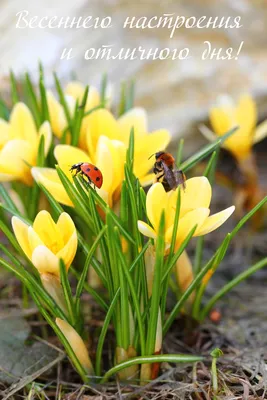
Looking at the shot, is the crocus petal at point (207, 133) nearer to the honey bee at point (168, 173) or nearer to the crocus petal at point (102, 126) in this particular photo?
the crocus petal at point (102, 126)

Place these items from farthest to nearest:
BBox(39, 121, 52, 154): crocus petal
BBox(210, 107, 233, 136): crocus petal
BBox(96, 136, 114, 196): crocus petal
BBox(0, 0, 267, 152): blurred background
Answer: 1. BBox(0, 0, 267, 152): blurred background
2. BBox(210, 107, 233, 136): crocus petal
3. BBox(39, 121, 52, 154): crocus petal
4. BBox(96, 136, 114, 196): crocus petal

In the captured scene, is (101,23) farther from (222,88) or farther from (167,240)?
(167,240)

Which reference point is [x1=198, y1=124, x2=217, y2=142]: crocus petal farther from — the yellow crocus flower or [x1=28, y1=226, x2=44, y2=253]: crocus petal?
[x1=28, y1=226, x2=44, y2=253]: crocus petal

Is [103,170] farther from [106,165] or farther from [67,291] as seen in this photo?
[67,291]

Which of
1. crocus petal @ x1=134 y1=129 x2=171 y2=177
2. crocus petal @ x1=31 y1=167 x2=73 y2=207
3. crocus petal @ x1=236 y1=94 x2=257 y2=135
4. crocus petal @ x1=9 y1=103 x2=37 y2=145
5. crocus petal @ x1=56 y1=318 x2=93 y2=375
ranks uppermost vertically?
crocus petal @ x1=236 y1=94 x2=257 y2=135

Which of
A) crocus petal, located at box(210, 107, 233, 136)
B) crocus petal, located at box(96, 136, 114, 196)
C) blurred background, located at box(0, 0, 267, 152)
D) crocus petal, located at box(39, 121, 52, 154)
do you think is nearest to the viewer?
crocus petal, located at box(96, 136, 114, 196)

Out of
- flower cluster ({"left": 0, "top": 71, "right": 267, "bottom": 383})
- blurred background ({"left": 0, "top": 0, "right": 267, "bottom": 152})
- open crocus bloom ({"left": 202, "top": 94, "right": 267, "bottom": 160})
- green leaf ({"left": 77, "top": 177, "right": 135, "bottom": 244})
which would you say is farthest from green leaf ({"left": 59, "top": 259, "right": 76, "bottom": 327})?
blurred background ({"left": 0, "top": 0, "right": 267, "bottom": 152})

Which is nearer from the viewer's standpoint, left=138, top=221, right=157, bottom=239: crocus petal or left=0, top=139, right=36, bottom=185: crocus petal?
left=138, top=221, right=157, bottom=239: crocus petal

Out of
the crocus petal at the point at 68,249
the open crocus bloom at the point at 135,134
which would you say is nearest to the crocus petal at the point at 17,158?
the open crocus bloom at the point at 135,134
